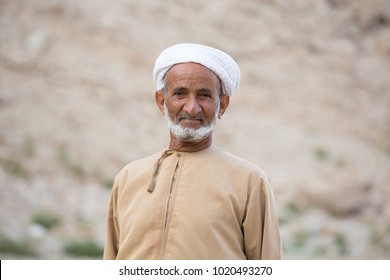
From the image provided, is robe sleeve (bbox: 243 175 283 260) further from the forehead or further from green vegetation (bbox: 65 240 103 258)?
green vegetation (bbox: 65 240 103 258)

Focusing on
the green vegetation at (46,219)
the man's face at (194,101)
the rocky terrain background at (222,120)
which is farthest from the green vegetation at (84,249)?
the man's face at (194,101)

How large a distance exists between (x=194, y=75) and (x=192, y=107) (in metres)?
0.10

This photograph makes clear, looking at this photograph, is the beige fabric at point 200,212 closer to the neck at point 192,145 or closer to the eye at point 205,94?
the neck at point 192,145

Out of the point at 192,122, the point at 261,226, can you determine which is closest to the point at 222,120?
the point at 192,122

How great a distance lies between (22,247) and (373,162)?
20.2ft

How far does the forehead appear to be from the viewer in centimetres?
207

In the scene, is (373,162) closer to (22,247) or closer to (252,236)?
(22,247)

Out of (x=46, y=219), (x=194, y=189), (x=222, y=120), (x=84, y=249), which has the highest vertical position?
(x=222, y=120)

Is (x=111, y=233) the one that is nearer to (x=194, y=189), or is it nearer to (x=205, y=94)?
(x=194, y=189)

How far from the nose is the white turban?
12cm

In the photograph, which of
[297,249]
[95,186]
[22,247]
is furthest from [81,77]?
[297,249]

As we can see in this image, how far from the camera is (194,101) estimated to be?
207cm

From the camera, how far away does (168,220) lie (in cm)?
201

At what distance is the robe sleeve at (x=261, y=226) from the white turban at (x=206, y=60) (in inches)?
14.0
